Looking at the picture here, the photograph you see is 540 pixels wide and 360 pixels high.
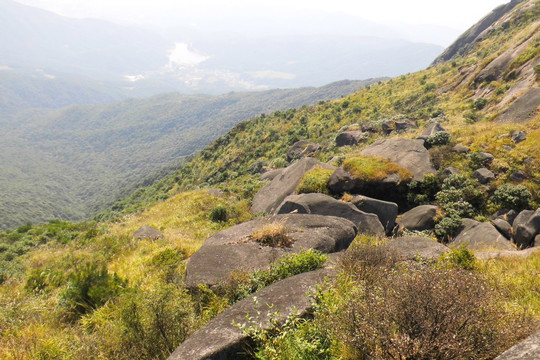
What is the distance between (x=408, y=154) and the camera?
15453 millimetres

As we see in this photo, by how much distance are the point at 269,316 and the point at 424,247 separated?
17.1 ft

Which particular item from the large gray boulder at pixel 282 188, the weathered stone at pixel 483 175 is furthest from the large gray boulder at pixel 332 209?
the weathered stone at pixel 483 175

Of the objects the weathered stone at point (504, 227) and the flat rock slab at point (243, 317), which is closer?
the flat rock slab at point (243, 317)

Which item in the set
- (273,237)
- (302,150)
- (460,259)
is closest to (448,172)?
(460,259)

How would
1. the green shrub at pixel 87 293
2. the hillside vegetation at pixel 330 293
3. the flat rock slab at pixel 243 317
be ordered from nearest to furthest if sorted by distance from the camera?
the hillside vegetation at pixel 330 293, the flat rock slab at pixel 243 317, the green shrub at pixel 87 293

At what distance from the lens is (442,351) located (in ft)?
10.8

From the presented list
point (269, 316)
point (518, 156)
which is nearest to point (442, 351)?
point (269, 316)

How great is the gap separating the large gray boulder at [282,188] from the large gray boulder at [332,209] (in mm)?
3052

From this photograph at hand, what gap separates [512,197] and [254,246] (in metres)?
10.1

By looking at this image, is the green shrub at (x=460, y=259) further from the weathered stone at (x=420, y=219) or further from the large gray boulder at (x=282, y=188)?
the large gray boulder at (x=282, y=188)

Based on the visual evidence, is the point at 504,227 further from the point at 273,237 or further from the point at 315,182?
the point at 273,237

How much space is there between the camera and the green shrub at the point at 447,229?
11242 millimetres

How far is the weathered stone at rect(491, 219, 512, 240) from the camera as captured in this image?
34.3 feet

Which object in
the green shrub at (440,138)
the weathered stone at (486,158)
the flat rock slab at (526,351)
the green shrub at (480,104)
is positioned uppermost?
the green shrub at (480,104)
